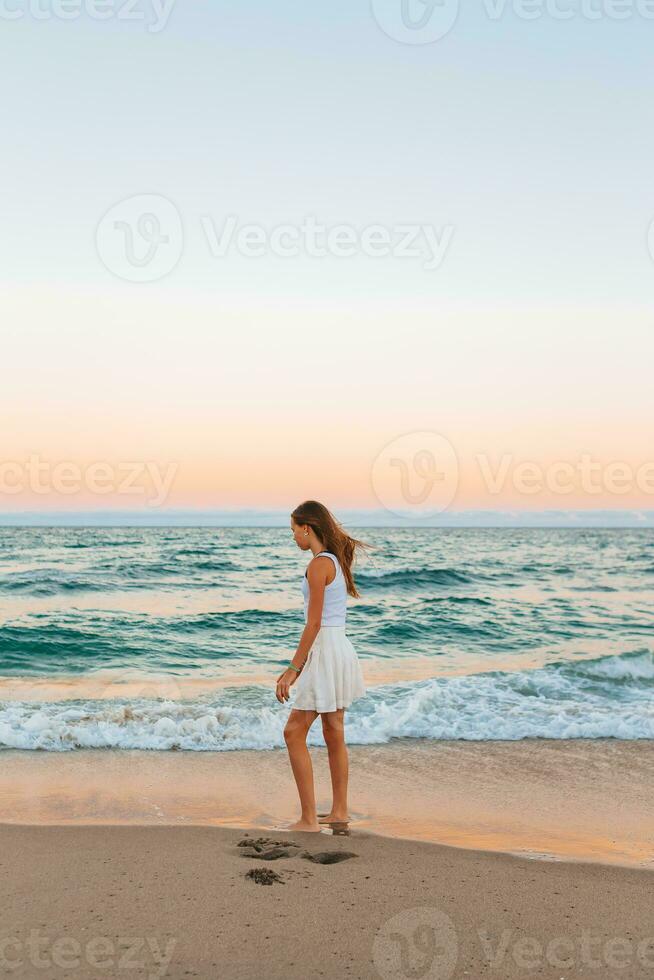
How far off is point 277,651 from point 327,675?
917 cm

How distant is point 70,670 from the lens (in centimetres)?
1278

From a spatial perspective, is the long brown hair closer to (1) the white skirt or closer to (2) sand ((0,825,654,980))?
(1) the white skirt

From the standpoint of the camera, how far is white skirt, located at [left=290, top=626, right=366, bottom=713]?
5320 millimetres

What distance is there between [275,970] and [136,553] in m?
A: 27.7

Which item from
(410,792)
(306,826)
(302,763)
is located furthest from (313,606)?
(410,792)

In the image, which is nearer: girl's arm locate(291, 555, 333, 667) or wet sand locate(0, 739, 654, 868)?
girl's arm locate(291, 555, 333, 667)

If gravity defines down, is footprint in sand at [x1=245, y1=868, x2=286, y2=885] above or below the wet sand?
above

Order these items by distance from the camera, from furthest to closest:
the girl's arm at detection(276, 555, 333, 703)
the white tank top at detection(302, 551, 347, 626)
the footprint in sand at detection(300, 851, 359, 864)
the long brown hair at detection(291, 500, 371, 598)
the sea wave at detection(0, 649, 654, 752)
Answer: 1. the sea wave at detection(0, 649, 654, 752)
2. the long brown hair at detection(291, 500, 371, 598)
3. the white tank top at detection(302, 551, 347, 626)
4. the girl's arm at detection(276, 555, 333, 703)
5. the footprint in sand at detection(300, 851, 359, 864)

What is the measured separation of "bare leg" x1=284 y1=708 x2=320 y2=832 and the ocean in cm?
122

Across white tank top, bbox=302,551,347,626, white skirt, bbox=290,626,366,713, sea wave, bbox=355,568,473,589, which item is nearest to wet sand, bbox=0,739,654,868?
white skirt, bbox=290,626,366,713

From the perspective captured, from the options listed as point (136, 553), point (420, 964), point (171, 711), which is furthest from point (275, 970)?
point (136, 553)

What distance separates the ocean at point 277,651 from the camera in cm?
888

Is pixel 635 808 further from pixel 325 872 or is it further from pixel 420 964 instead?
pixel 420 964

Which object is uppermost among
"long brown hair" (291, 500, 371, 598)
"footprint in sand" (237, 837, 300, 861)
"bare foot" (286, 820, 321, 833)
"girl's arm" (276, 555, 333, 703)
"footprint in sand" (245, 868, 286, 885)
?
"long brown hair" (291, 500, 371, 598)
